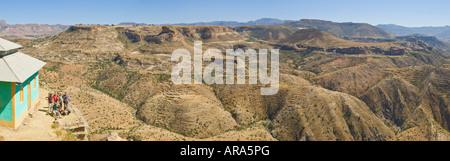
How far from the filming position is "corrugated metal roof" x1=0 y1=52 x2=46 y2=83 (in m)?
17.3

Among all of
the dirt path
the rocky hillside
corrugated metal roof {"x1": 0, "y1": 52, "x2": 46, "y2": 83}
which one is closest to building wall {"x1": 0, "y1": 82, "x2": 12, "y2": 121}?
corrugated metal roof {"x1": 0, "y1": 52, "x2": 46, "y2": 83}

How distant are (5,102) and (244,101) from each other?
52.0 m

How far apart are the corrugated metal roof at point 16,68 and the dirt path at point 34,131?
3398 mm

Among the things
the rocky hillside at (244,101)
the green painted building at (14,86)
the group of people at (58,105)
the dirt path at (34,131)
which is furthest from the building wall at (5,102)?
the rocky hillside at (244,101)

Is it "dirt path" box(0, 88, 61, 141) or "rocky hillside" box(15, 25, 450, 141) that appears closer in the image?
"dirt path" box(0, 88, 61, 141)

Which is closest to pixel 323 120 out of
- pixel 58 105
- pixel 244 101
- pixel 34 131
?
pixel 244 101

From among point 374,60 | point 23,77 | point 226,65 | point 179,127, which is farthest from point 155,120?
point 374,60

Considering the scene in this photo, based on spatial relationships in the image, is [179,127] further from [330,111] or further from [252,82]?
[330,111]

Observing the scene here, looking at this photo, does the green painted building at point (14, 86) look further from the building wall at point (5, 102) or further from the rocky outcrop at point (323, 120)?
the rocky outcrop at point (323, 120)

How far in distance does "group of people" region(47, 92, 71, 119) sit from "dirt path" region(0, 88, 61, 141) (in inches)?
25.1

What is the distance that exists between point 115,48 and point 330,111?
99784 millimetres

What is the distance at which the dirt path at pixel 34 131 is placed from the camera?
16.7 m

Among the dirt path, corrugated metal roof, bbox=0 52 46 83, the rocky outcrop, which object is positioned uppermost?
corrugated metal roof, bbox=0 52 46 83

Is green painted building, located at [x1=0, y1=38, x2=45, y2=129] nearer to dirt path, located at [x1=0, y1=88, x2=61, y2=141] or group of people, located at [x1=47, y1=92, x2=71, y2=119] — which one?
dirt path, located at [x1=0, y1=88, x2=61, y2=141]
